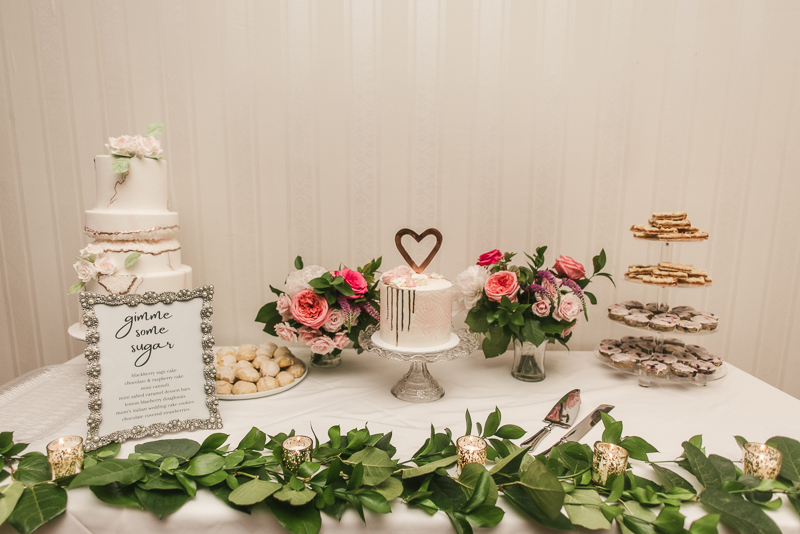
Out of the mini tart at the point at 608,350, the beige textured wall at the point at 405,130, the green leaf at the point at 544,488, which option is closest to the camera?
the green leaf at the point at 544,488

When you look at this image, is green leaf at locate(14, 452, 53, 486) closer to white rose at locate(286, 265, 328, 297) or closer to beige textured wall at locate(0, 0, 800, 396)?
white rose at locate(286, 265, 328, 297)

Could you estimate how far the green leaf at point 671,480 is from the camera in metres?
0.66

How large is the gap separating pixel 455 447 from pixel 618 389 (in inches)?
21.9

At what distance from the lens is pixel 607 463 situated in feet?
2.15

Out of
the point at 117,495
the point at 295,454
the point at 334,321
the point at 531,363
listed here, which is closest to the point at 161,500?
the point at 117,495

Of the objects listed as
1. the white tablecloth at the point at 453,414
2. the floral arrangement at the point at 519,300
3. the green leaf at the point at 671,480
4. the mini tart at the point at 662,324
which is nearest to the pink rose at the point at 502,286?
A: the floral arrangement at the point at 519,300

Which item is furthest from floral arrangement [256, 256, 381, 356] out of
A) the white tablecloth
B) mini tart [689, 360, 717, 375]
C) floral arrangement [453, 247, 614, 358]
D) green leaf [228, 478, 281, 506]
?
mini tart [689, 360, 717, 375]

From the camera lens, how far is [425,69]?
1281mm

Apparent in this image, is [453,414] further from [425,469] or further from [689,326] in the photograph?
[689,326]

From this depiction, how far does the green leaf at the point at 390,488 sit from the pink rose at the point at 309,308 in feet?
1.55

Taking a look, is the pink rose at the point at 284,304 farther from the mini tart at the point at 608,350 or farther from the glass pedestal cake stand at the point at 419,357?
the mini tart at the point at 608,350

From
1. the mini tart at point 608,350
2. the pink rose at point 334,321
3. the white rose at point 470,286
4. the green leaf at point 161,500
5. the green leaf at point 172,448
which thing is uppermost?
the white rose at point 470,286

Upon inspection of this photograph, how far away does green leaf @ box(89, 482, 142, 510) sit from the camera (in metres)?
0.62

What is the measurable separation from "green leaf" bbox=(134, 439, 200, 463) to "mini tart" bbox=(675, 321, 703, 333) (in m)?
1.07
